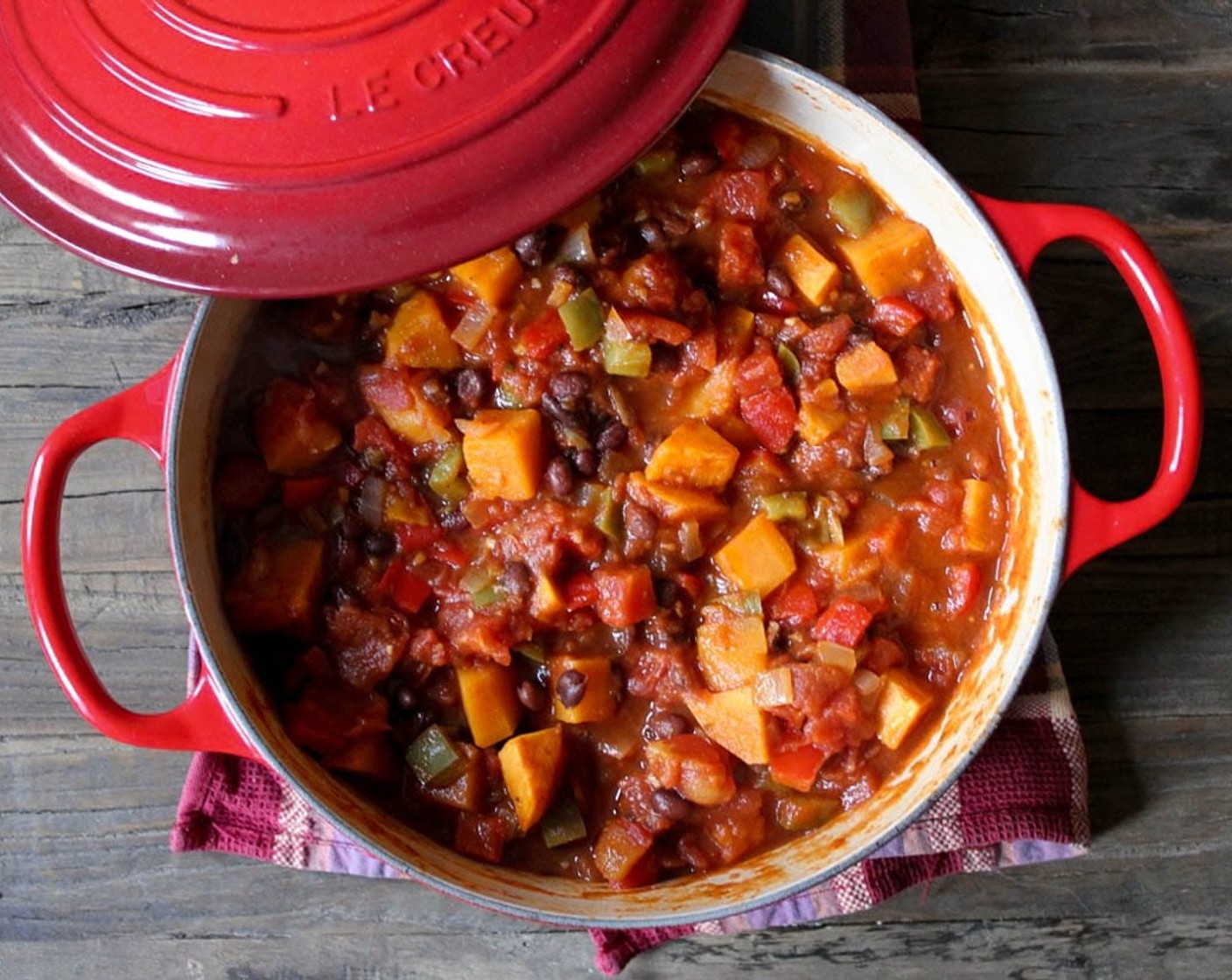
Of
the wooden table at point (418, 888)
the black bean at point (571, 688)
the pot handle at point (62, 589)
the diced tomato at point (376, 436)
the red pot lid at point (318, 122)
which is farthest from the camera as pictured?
the wooden table at point (418, 888)

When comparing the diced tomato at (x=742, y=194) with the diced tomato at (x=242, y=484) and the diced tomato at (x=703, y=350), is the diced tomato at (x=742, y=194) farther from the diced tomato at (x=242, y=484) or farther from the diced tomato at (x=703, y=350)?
the diced tomato at (x=242, y=484)

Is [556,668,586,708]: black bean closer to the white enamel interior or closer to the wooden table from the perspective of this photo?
the white enamel interior

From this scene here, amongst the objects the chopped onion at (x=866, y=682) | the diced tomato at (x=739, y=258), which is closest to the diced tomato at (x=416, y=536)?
the diced tomato at (x=739, y=258)

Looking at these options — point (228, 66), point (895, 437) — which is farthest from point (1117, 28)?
point (228, 66)

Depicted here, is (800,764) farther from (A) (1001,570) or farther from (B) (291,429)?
(B) (291,429)

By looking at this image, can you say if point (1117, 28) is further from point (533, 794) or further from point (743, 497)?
point (533, 794)

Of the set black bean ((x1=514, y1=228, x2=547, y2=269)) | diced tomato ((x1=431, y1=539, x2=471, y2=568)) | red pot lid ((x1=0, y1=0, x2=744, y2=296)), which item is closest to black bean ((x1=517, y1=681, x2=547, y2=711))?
diced tomato ((x1=431, y1=539, x2=471, y2=568))

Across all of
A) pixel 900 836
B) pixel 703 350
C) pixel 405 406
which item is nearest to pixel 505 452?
pixel 405 406
